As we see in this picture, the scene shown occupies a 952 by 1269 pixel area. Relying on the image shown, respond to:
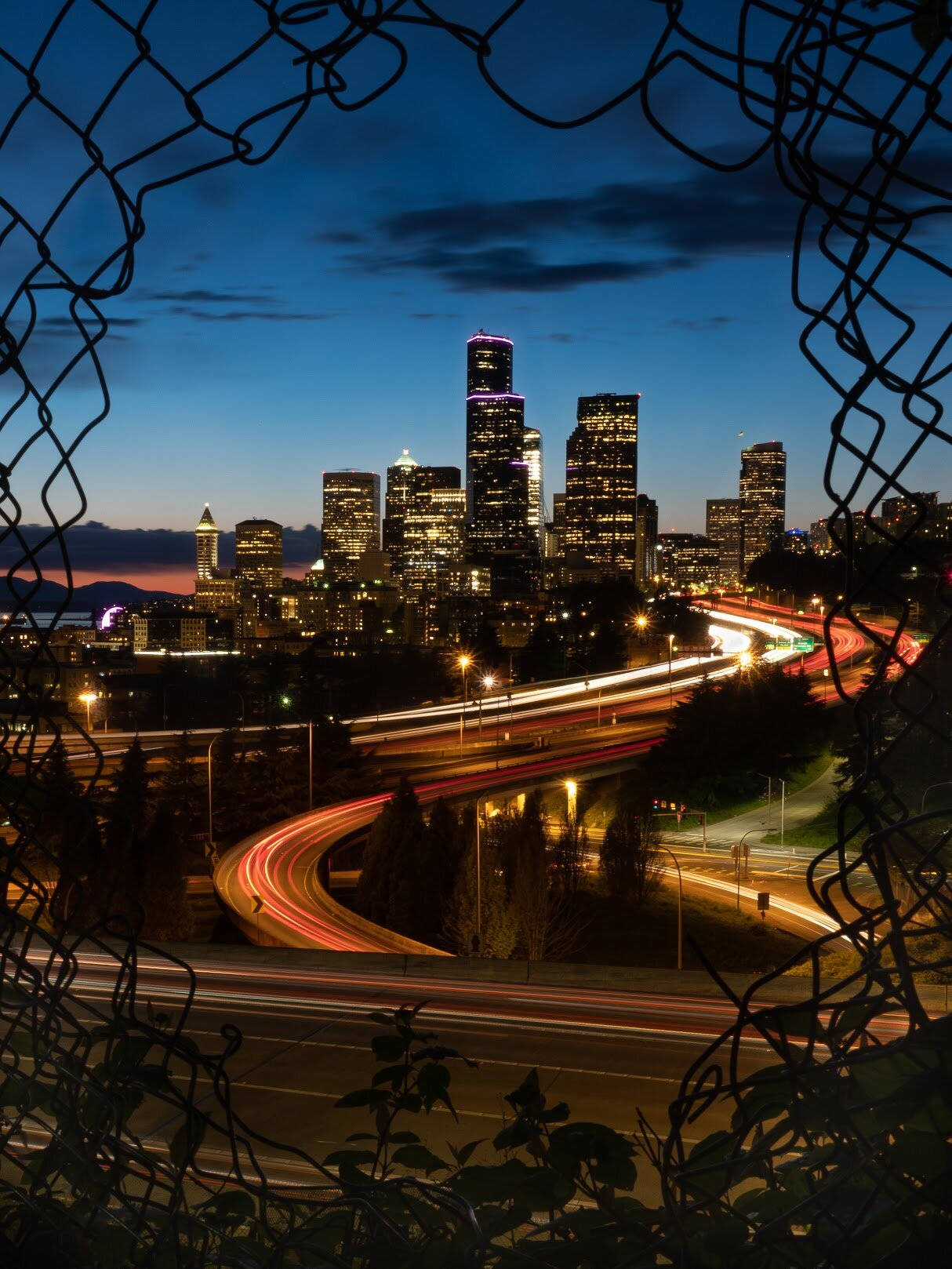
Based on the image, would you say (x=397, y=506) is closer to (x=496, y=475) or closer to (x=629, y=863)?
(x=496, y=475)

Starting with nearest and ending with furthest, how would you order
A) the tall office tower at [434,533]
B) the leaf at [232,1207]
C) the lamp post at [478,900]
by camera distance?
1. the leaf at [232,1207]
2. the lamp post at [478,900]
3. the tall office tower at [434,533]

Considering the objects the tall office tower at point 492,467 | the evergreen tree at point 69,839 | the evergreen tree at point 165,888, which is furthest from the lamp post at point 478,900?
the tall office tower at point 492,467

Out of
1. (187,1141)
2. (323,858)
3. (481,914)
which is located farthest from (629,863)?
(187,1141)

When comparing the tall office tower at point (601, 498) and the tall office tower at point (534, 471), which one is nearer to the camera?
the tall office tower at point (601, 498)

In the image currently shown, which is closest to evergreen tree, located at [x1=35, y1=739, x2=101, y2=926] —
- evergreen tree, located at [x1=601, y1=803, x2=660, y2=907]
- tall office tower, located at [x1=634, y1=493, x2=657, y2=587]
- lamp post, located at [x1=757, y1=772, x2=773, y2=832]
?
evergreen tree, located at [x1=601, y1=803, x2=660, y2=907]

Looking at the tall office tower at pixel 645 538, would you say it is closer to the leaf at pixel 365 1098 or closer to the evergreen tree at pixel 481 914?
the evergreen tree at pixel 481 914

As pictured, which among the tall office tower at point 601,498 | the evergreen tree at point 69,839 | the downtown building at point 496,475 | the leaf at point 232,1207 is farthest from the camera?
the downtown building at point 496,475
